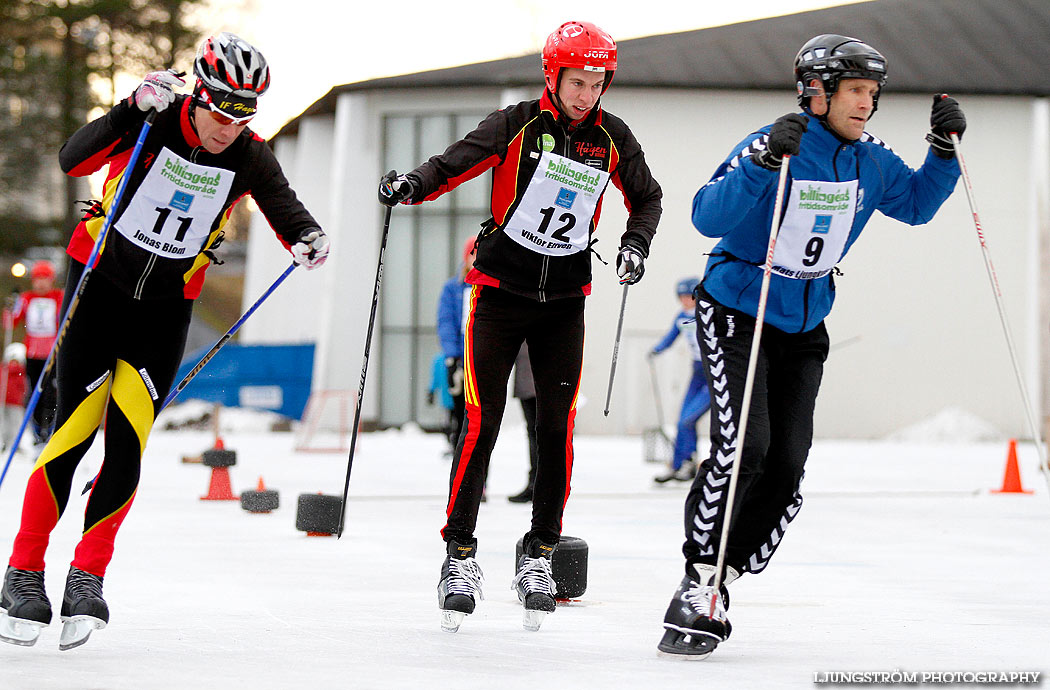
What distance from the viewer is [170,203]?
445 centimetres

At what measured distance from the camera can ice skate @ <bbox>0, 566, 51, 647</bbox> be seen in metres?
4.13

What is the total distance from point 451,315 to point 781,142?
19.9ft

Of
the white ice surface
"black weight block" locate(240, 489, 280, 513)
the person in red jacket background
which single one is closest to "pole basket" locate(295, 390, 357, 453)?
the person in red jacket background

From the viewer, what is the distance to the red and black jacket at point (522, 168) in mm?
4883

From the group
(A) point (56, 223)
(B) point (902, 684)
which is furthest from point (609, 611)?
(A) point (56, 223)

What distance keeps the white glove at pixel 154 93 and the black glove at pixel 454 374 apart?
5.89m

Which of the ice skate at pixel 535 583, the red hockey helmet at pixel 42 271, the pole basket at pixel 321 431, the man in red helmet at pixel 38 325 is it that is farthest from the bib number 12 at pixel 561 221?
the pole basket at pixel 321 431

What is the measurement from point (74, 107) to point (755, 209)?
31.7m

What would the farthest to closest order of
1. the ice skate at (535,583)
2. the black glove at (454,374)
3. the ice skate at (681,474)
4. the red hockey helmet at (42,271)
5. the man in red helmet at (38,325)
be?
1. the red hockey helmet at (42,271)
2. the man in red helmet at (38,325)
3. the ice skate at (681,474)
4. the black glove at (454,374)
5. the ice skate at (535,583)

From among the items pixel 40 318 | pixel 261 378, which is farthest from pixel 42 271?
pixel 261 378

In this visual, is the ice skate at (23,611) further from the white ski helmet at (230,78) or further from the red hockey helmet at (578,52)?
the red hockey helmet at (578,52)

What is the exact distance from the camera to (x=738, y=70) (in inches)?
1023

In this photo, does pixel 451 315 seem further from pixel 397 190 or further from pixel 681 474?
pixel 397 190

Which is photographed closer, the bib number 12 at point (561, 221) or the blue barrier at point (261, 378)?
the bib number 12 at point (561, 221)
